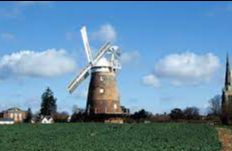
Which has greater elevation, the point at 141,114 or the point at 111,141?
the point at 141,114

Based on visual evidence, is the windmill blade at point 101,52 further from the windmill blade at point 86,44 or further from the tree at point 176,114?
the tree at point 176,114

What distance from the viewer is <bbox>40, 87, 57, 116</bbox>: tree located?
159375 mm

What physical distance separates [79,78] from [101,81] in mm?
3905

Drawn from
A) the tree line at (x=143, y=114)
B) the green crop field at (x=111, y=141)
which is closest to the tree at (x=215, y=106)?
the tree line at (x=143, y=114)

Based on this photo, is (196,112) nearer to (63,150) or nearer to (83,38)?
(83,38)

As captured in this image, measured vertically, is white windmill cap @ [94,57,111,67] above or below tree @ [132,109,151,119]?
above

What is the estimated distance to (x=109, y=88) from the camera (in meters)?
93.0

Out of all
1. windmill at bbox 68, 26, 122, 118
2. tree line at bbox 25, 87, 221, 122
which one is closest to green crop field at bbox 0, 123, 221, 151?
windmill at bbox 68, 26, 122, 118

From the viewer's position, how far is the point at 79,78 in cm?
9444

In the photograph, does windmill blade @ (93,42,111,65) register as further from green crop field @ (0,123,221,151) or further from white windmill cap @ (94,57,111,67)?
green crop field @ (0,123,221,151)

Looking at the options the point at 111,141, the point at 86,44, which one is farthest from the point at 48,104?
the point at 111,141

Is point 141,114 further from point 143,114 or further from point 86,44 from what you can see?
point 86,44

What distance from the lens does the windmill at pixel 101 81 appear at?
9281 centimetres

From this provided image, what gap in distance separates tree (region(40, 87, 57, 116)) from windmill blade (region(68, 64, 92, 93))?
64.7 m
